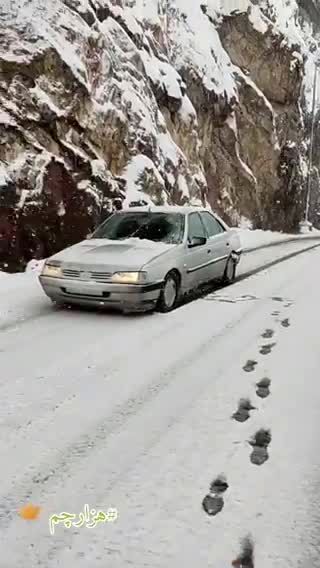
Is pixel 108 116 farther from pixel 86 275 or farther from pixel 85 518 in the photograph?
pixel 85 518

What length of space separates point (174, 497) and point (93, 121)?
10910mm

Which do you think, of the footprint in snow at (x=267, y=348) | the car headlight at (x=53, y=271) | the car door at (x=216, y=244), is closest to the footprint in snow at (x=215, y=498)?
the footprint in snow at (x=267, y=348)

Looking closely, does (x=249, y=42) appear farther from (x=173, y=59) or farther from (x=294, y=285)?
(x=294, y=285)

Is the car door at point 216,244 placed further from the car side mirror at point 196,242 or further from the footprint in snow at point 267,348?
the footprint in snow at point 267,348

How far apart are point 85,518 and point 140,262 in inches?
167

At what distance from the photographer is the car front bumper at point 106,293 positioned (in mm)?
6488

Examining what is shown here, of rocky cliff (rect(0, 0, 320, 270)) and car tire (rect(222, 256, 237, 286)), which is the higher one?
rocky cliff (rect(0, 0, 320, 270))

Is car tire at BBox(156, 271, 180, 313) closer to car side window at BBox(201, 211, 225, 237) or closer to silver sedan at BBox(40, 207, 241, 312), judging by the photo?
silver sedan at BBox(40, 207, 241, 312)

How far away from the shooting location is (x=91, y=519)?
2637mm

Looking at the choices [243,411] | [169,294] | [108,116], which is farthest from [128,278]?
[108,116]

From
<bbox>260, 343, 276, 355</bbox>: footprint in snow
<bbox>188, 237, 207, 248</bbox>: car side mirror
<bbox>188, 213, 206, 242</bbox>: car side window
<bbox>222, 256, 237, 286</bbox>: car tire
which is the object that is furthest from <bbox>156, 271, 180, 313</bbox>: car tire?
<bbox>222, 256, 237, 286</bbox>: car tire

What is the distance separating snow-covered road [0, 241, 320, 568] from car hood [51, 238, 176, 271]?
69 cm

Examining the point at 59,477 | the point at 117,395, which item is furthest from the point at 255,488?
the point at 117,395

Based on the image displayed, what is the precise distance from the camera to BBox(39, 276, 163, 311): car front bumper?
6488 mm
